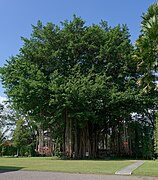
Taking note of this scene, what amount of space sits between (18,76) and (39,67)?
95.1 inches

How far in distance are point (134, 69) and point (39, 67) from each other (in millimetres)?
9032

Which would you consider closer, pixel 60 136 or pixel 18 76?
pixel 18 76

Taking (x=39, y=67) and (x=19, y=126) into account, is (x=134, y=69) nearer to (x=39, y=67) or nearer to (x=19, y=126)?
(x=39, y=67)

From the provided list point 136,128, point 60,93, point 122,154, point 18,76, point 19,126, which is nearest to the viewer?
point 60,93

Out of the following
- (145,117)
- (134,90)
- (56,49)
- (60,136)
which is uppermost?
(56,49)

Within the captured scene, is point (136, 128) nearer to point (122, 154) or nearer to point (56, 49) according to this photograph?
point (122, 154)

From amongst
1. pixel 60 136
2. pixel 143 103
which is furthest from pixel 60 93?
pixel 60 136

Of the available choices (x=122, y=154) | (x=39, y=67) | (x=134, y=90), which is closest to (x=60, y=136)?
(x=122, y=154)

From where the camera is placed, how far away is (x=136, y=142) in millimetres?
24578

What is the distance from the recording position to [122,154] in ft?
86.8

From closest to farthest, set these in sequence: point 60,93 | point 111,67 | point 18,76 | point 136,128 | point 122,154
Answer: point 60,93
point 18,76
point 111,67
point 136,128
point 122,154

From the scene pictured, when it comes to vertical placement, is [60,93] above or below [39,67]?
below

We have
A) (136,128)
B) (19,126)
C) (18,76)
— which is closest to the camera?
(18,76)

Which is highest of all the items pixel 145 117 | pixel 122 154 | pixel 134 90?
pixel 134 90
